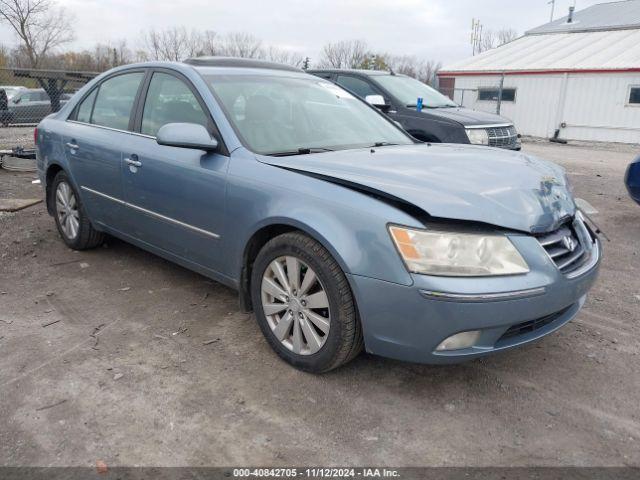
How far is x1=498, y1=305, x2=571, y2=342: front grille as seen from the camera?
255cm

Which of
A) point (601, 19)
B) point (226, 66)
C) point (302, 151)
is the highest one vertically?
point (601, 19)

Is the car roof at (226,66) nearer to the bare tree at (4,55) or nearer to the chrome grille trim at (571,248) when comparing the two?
the chrome grille trim at (571,248)

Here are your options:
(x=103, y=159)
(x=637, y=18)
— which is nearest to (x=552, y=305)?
(x=103, y=159)

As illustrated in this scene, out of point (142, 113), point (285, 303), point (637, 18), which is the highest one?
point (637, 18)

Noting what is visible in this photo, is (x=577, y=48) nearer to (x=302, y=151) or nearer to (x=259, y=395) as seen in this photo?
(x=302, y=151)

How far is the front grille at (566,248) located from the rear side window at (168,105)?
7.00ft

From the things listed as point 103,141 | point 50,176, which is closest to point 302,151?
point 103,141

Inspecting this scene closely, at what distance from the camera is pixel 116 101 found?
170 inches

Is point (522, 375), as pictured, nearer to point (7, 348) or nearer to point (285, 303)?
point (285, 303)

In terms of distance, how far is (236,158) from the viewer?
10.3ft

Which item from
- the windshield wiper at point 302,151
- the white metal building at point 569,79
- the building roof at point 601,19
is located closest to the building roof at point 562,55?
the white metal building at point 569,79

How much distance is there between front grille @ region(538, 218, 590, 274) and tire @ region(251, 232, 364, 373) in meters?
1.00

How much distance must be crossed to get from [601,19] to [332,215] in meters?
29.0

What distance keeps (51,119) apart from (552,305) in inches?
184
